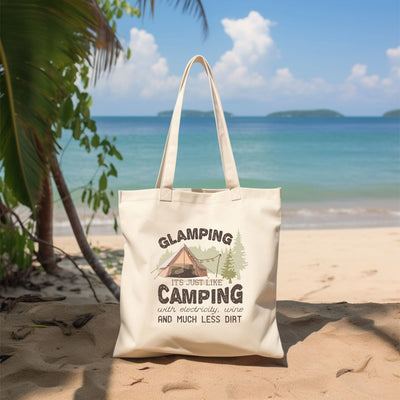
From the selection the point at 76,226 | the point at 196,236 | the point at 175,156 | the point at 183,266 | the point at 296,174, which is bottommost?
the point at 296,174

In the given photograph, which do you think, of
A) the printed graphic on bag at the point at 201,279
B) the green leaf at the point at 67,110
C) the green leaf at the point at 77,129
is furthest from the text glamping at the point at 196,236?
the green leaf at the point at 77,129

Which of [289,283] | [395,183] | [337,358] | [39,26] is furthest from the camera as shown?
[395,183]

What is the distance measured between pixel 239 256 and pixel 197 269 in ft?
0.53

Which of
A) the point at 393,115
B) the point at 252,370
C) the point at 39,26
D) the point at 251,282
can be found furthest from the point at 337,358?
the point at 393,115

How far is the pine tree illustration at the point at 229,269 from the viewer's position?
5.51ft

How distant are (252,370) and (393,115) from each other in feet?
324

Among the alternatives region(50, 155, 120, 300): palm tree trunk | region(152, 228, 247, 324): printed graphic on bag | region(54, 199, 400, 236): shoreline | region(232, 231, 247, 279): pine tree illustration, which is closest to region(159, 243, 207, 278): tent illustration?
region(152, 228, 247, 324): printed graphic on bag

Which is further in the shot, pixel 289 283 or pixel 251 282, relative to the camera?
pixel 289 283

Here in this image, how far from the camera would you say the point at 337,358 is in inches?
69.2

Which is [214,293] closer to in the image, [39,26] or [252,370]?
[252,370]

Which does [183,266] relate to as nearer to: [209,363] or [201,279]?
[201,279]

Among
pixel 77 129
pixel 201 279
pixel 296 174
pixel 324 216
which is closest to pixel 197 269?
pixel 201 279

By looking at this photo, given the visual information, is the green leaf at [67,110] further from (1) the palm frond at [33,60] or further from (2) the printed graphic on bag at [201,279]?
(2) the printed graphic on bag at [201,279]

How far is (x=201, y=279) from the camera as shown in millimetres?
1678
